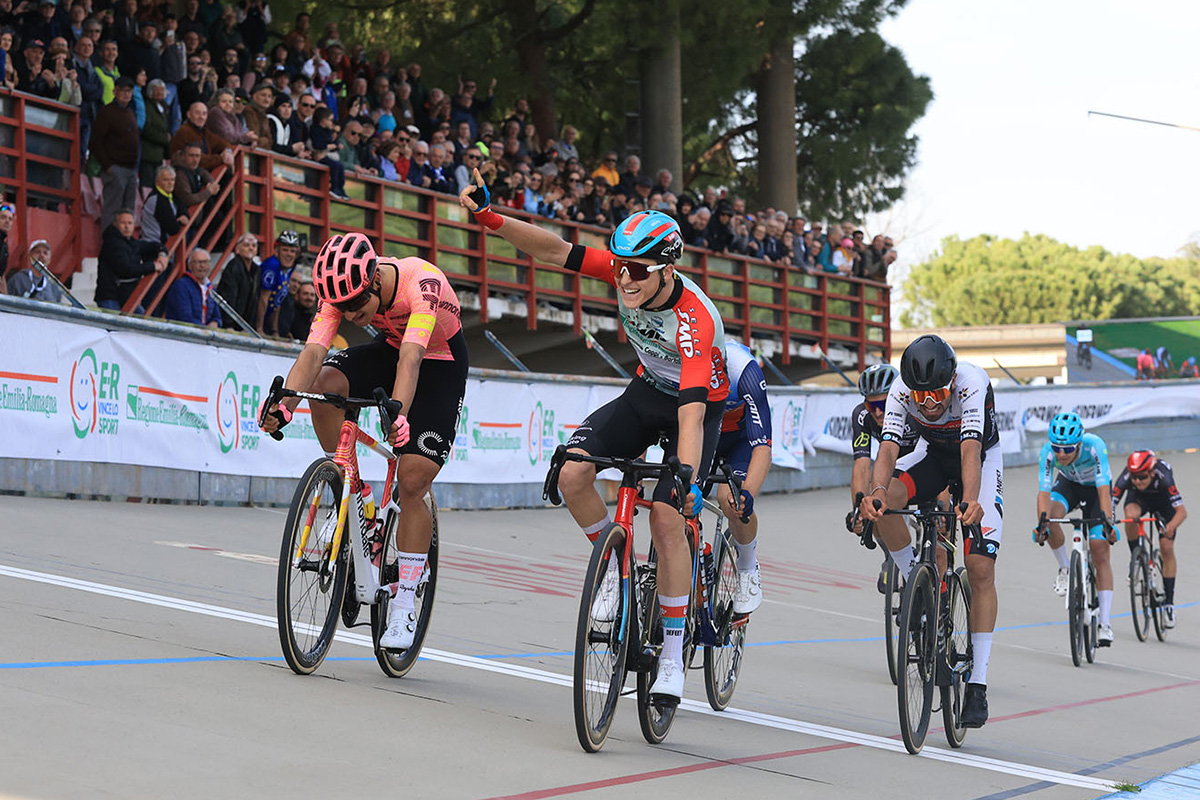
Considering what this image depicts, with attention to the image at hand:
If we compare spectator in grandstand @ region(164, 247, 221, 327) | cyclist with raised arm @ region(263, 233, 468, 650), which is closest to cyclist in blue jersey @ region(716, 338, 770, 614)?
cyclist with raised arm @ region(263, 233, 468, 650)

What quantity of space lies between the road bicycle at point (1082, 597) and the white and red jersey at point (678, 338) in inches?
219

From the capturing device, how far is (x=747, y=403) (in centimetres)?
685

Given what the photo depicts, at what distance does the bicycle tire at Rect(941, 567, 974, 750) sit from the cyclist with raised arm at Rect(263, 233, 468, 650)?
2.26 m

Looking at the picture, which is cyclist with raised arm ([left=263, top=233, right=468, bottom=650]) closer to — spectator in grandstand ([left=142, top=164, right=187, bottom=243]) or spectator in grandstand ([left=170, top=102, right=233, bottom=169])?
spectator in grandstand ([left=142, top=164, right=187, bottom=243])

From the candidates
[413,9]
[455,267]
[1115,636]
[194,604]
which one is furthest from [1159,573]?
[413,9]

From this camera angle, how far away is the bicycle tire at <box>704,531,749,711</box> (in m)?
6.32

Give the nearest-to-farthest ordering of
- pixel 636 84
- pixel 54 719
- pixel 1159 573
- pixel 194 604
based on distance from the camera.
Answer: pixel 54 719, pixel 194 604, pixel 1159 573, pixel 636 84

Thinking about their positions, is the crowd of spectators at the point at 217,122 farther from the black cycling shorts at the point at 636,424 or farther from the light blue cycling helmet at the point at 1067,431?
the black cycling shorts at the point at 636,424

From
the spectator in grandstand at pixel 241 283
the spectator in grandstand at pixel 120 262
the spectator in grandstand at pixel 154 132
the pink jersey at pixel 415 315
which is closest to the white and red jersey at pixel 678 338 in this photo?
the pink jersey at pixel 415 315

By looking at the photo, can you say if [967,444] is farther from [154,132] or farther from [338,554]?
[154,132]

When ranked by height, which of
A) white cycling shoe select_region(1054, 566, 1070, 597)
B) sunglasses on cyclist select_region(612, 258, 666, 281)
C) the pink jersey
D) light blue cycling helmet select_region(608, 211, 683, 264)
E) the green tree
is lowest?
white cycling shoe select_region(1054, 566, 1070, 597)

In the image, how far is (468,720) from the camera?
5.32 metres

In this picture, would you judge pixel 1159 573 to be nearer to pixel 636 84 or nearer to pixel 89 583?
pixel 89 583

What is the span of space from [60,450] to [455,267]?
30.5 ft
